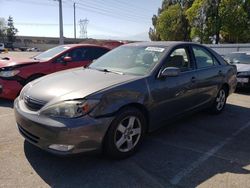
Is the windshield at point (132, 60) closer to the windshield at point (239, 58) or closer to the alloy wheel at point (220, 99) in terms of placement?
the alloy wheel at point (220, 99)

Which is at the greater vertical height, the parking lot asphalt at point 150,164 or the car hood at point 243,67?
the car hood at point 243,67

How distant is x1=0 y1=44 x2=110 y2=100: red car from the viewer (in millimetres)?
6496

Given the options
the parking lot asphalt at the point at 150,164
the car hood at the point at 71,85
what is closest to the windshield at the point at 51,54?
the parking lot asphalt at the point at 150,164

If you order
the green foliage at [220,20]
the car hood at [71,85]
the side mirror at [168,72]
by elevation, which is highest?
Answer: the green foliage at [220,20]

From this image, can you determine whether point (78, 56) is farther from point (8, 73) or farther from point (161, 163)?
point (161, 163)

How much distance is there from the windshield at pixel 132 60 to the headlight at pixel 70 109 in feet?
3.68

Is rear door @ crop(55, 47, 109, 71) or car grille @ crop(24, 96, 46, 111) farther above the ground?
rear door @ crop(55, 47, 109, 71)

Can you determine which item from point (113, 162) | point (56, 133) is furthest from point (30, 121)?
point (113, 162)

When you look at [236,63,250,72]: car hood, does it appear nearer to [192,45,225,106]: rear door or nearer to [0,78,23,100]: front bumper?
[192,45,225,106]: rear door

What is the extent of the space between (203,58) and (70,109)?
10.2 ft

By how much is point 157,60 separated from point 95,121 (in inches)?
61.3

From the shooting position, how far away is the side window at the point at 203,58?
202 inches

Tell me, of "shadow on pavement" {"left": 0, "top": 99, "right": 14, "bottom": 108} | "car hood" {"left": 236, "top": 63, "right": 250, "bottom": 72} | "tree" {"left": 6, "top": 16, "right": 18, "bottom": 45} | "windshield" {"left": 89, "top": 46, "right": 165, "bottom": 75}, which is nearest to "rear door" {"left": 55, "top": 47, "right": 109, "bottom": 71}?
"shadow on pavement" {"left": 0, "top": 99, "right": 14, "bottom": 108}

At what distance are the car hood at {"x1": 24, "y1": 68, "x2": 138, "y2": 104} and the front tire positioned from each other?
17.3 inches
